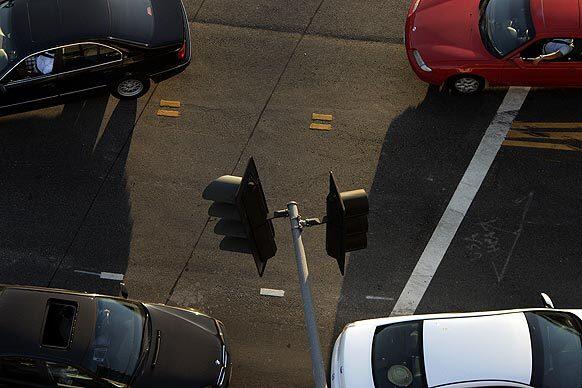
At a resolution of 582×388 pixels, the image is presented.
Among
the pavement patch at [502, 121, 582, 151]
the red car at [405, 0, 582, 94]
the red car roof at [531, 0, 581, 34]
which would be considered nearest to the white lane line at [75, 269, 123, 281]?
the red car at [405, 0, 582, 94]

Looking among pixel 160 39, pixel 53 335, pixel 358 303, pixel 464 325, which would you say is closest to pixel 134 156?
pixel 160 39

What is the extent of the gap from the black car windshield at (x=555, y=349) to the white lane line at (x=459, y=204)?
2013 mm

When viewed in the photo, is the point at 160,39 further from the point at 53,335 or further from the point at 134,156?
the point at 53,335

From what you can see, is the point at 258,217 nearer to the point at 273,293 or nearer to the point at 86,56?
the point at 273,293

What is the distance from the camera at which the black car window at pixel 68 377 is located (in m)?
9.46

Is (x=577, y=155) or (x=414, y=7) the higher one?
(x=414, y=7)

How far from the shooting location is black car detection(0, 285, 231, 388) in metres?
9.49

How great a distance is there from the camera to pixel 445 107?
42.4 ft

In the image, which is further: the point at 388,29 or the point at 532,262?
the point at 388,29

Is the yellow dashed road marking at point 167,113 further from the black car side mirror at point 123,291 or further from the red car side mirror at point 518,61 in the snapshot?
the red car side mirror at point 518,61

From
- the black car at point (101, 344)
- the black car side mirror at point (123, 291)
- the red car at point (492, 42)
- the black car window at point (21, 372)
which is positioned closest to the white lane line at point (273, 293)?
the black car at point (101, 344)

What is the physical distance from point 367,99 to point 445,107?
1405 millimetres

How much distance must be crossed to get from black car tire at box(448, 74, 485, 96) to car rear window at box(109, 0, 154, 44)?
5.40m

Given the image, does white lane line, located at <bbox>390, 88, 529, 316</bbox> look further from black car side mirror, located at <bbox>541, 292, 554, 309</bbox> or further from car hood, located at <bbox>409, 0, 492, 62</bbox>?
black car side mirror, located at <bbox>541, 292, 554, 309</bbox>
